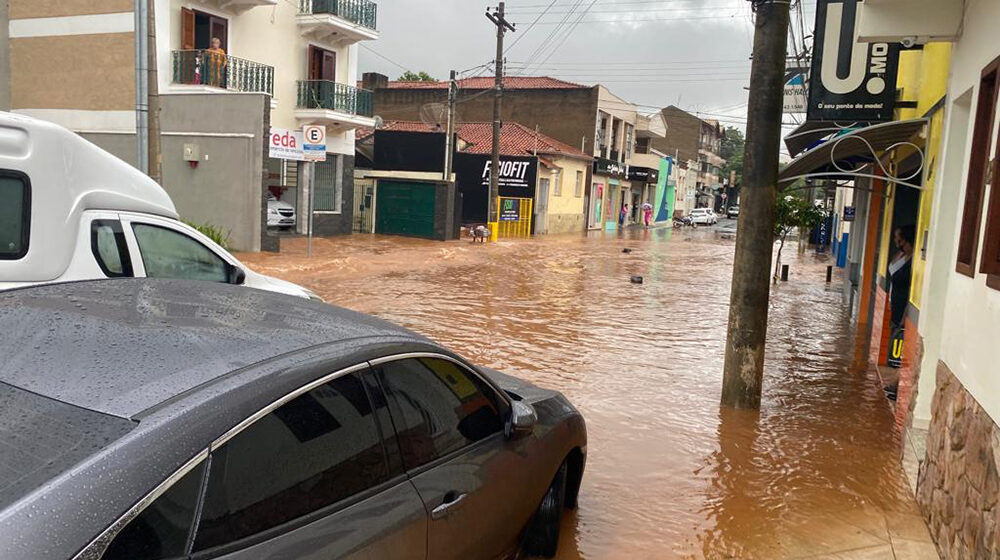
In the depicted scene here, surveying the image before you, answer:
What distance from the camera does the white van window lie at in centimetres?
564

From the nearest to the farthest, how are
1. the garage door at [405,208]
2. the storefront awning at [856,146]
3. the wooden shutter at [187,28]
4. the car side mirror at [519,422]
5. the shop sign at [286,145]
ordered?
the car side mirror at [519,422]
the storefront awning at [856,146]
the shop sign at [286,145]
the wooden shutter at [187,28]
the garage door at [405,208]

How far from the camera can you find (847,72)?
9.01 m

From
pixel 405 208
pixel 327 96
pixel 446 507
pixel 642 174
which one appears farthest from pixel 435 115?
pixel 446 507

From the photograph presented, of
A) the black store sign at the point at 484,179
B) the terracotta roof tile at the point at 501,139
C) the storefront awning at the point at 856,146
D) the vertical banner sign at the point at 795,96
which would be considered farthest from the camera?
the terracotta roof tile at the point at 501,139

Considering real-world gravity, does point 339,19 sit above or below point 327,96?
above

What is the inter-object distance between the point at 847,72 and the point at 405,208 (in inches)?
930

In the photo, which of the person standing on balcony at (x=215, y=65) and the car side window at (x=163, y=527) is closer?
the car side window at (x=163, y=527)

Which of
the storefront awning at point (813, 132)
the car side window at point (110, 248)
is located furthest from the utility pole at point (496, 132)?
the car side window at point (110, 248)

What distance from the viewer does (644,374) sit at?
941 cm

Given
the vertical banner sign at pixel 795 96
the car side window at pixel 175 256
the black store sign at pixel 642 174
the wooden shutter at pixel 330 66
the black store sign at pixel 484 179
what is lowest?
the car side window at pixel 175 256

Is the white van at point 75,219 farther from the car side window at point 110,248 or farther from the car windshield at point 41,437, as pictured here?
the car windshield at point 41,437

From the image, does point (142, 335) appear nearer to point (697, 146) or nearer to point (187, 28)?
point (187, 28)

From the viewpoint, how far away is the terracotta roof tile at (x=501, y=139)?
38719 mm

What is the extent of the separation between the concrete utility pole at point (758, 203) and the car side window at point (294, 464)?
17.2ft
